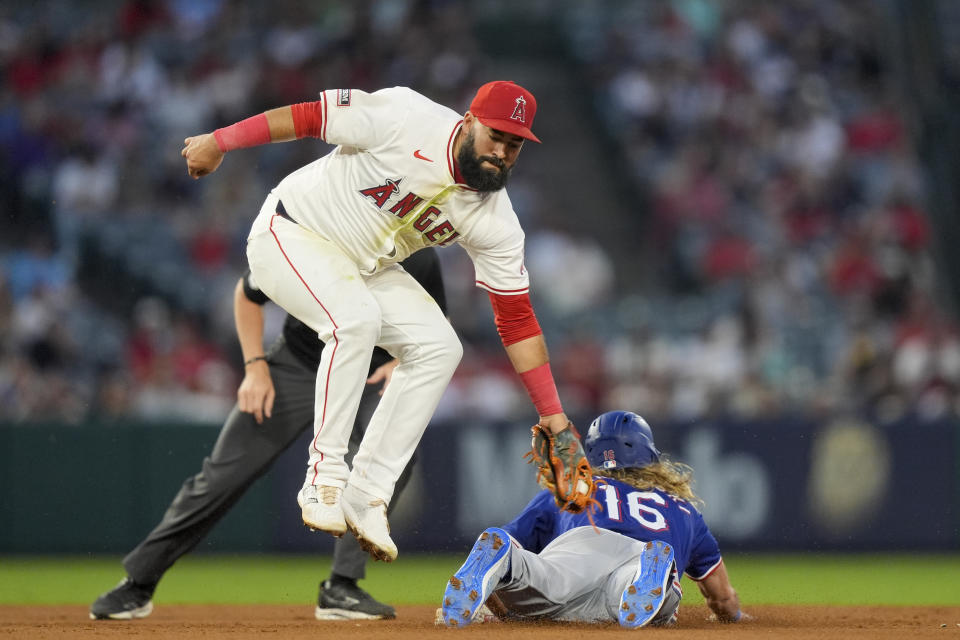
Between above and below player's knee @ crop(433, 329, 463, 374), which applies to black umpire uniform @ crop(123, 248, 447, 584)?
below

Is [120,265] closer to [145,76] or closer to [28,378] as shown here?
[28,378]

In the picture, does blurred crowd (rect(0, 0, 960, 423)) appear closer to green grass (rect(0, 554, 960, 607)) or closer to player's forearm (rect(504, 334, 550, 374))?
green grass (rect(0, 554, 960, 607))

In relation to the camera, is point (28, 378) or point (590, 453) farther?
point (28, 378)

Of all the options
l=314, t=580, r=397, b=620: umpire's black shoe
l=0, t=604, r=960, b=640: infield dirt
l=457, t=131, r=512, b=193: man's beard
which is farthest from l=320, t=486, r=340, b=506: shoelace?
l=457, t=131, r=512, b=193: man's beard

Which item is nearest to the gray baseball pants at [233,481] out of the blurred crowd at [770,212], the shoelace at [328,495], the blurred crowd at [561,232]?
the shoelace at [328,495]

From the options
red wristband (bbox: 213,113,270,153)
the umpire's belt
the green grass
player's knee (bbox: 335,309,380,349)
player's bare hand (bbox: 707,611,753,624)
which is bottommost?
the green grass

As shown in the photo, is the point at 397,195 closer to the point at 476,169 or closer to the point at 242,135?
the point at 476,169

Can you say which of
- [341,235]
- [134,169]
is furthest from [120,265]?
[341,235]
